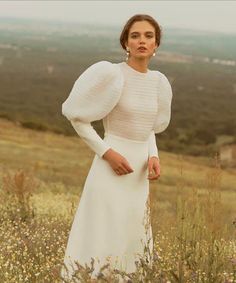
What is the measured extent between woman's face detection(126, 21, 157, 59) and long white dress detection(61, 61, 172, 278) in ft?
0.48

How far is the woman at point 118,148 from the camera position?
527 cm

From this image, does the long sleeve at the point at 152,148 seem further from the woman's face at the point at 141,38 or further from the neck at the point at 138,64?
the woman's face at the point at 141,38

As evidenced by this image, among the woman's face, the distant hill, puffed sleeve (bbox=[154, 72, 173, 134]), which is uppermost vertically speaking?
the woman's face

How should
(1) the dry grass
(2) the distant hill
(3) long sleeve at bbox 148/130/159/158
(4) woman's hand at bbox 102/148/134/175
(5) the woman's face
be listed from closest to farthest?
1. (1) the dry grass
2. (4) woman's hand at bbox 102/148/134/175
3. (5) the woman's face
4. (3) long sleeve at bbox 148/130/159/158
5. (2) the distant hill

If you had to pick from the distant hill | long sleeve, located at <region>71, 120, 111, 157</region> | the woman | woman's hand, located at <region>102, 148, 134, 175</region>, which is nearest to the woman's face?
the woman

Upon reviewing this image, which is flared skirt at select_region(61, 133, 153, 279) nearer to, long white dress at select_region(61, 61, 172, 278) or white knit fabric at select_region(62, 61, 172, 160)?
long white dress at select_region(61, 61, 172, 278)

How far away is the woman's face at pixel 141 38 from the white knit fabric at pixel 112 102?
0.46 ft

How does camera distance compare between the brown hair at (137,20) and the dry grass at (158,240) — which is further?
the brown hair at (137,20)

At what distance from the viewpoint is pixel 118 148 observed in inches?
209

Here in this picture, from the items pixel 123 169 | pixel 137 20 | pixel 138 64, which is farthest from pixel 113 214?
pixel 137 20

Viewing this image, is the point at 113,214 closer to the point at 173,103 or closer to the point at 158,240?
the point at 158,240

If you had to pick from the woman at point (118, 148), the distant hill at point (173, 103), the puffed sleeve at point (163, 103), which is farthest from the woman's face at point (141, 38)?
the distant hill at point (173, 103)

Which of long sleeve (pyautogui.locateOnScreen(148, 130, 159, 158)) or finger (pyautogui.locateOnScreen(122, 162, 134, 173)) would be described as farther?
long sleeve (pyautogui.locateOnScreen(148, 130, 159, 158))

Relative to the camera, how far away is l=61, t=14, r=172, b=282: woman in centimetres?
527
